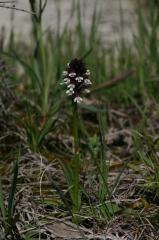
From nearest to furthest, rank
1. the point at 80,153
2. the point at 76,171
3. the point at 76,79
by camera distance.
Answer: the point at 76,79, the point at 76,171, the point at 80,153

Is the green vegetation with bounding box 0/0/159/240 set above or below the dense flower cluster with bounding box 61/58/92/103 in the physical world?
below

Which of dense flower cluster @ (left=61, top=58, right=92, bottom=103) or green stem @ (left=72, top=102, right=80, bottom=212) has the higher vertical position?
dense flower cluster @ (left=61, top=58, right=92, bottom=103)

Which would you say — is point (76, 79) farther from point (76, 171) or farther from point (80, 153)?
point (80, 153)

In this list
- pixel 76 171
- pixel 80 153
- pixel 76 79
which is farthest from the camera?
pixel 80 153

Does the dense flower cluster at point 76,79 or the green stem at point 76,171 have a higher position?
the dense flower cluster at point 76,79

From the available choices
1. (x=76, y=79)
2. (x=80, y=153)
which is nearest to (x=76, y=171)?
(x=76, y=79)
